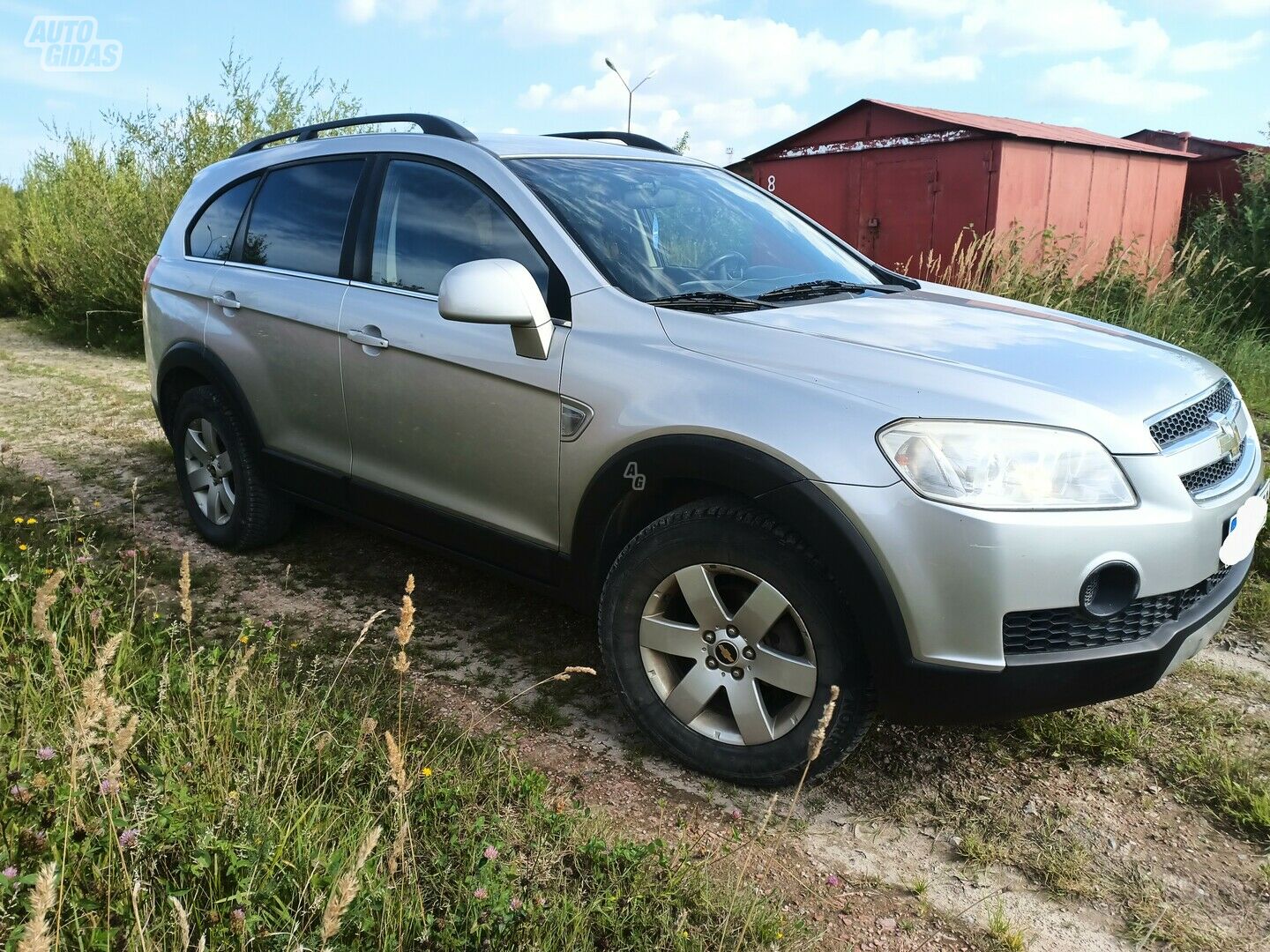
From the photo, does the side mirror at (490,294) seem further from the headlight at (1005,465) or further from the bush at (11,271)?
the bush at (11,271)

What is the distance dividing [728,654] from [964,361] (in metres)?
0.94

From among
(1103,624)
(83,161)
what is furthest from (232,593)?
(83,161)

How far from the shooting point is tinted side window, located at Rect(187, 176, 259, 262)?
420 centimetres

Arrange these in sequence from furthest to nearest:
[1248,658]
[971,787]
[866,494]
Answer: [1248,658], [971,787], [866,494]

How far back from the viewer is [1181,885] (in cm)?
237

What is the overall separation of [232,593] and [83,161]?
11346 mm

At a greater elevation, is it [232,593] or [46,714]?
[46,714]

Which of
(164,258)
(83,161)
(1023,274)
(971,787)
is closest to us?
(971,787)

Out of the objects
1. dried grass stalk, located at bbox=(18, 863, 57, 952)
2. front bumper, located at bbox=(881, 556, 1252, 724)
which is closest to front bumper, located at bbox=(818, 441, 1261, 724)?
front bumper, located at bbox=(881, 556, 1252, 724)

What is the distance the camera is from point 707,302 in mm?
2824

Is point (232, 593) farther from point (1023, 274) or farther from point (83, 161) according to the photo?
point (83, 161)

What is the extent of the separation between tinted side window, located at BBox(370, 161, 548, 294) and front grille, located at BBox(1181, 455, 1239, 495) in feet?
5.84

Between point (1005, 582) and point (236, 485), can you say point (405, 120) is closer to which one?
point (236, 485)

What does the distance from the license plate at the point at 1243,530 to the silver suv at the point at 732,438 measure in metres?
0.01
